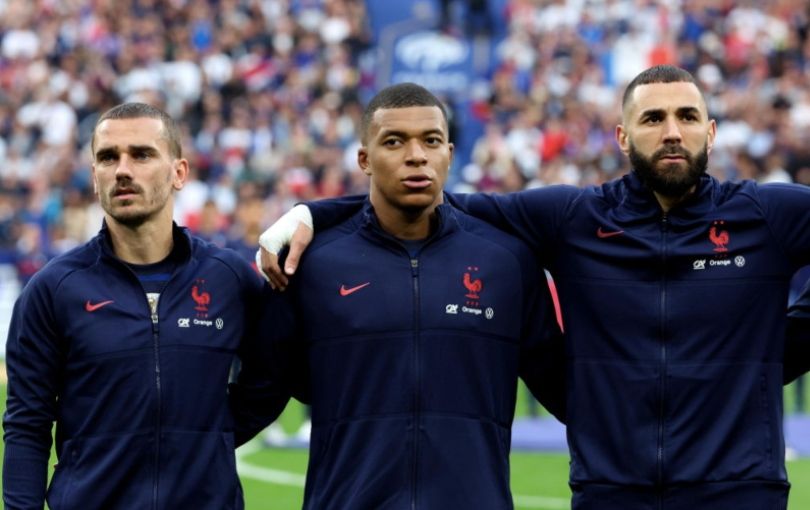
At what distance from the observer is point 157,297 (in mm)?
5254

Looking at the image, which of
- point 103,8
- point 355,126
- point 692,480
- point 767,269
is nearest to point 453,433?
point 692,480

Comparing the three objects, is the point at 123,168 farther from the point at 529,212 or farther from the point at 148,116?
the point at 529,212

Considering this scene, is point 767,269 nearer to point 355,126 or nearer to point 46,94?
point 355,126

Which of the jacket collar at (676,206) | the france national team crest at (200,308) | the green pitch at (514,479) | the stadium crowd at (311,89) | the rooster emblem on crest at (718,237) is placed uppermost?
the stadium crowd at (311,89)

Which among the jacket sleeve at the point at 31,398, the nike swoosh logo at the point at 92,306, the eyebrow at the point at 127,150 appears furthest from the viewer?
the eyebrow at the point at 127,150

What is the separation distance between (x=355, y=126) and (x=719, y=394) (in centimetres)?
2075

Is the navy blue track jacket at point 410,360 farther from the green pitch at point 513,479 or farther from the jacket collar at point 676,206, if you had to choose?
the green pitch at point 513,479

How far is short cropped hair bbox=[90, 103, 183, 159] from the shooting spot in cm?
537

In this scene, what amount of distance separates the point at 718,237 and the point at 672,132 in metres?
0.39

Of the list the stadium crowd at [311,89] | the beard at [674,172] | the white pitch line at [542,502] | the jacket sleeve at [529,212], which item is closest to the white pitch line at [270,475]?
the white pitch line at [542,502]

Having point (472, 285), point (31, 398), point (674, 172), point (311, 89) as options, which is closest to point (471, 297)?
point (472, 285)

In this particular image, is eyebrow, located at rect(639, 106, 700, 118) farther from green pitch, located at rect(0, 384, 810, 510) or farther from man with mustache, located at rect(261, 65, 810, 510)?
green pitch, located at rect(0, 384, 810, 510)

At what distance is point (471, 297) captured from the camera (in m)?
5.27

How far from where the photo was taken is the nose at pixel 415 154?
520 cm
